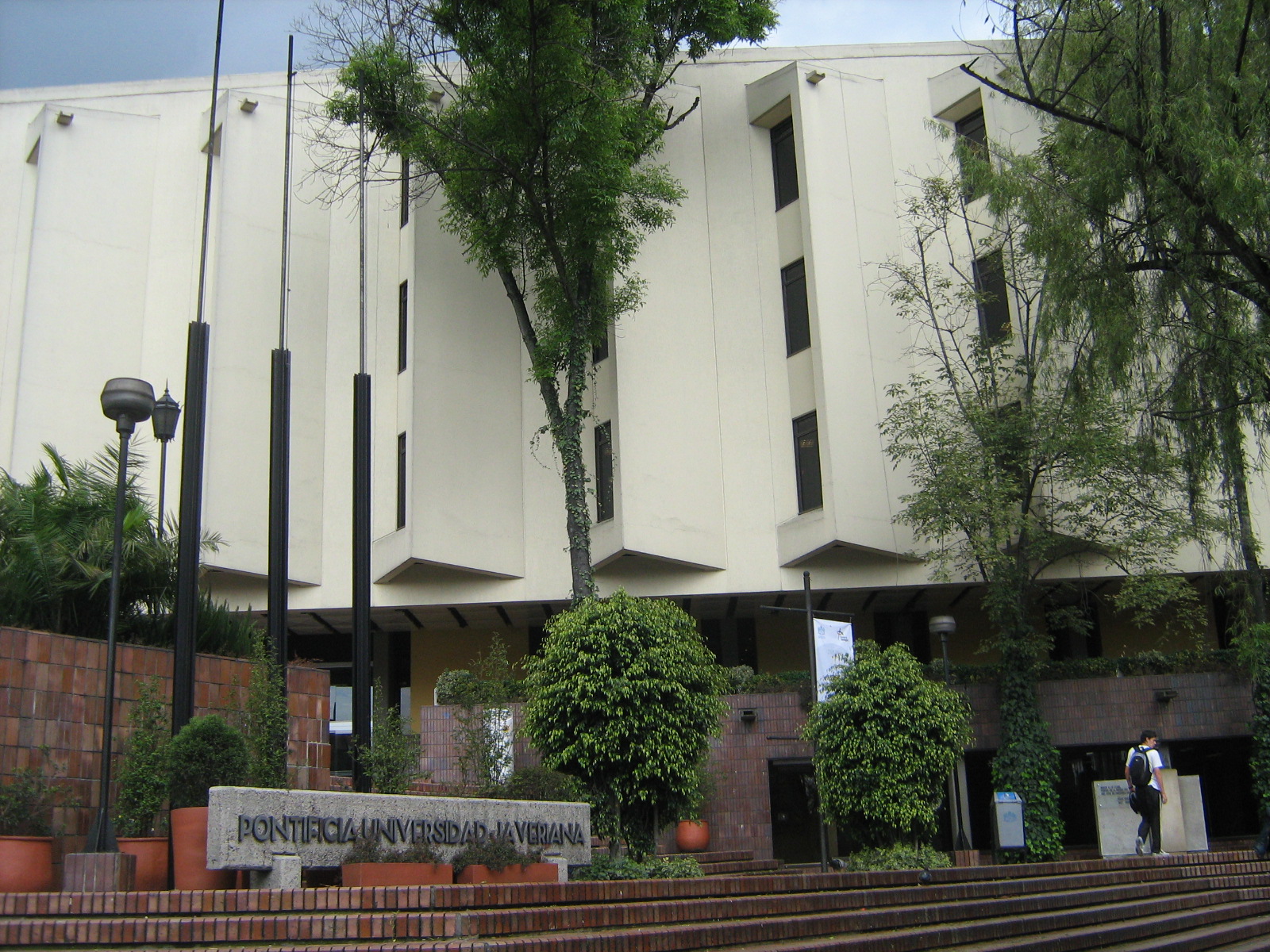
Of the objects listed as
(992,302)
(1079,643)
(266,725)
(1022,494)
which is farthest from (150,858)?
(1079,643)

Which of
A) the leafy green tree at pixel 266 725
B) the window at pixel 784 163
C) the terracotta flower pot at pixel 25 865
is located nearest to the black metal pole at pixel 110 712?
the terracotta flower pot at pixel 25 865

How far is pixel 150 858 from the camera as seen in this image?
9.25m

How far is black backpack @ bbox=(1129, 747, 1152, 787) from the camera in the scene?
1505cm

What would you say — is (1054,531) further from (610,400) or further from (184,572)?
(184,572)

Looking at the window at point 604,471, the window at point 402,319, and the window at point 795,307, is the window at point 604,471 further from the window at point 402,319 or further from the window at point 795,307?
the window at point 402,319

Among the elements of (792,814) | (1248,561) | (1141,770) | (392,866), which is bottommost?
(792,814)

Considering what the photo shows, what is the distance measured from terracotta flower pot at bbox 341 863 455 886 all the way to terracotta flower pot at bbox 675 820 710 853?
32.8 feet

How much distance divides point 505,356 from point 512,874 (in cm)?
1534

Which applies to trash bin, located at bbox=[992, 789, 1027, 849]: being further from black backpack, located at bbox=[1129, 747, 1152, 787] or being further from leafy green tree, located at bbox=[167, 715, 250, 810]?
leafy green tree, located at bbox=[167, 715, 250, 810]

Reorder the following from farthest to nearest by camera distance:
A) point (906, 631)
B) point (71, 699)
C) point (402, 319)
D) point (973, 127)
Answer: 1. point (906, 631)
2. point (973, 127)
3. point (402, 319)
4. point (71, 699)

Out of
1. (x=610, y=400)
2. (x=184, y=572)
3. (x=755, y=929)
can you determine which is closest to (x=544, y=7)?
(x=610, y=400)

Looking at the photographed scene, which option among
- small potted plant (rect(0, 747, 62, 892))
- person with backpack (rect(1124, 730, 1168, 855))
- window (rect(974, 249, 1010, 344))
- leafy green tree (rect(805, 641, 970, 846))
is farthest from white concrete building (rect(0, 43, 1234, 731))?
small potted plant (rect(0, 747, 62, 892))

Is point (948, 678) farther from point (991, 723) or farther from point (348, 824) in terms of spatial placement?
point (348, 824)

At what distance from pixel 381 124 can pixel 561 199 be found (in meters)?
3.36
